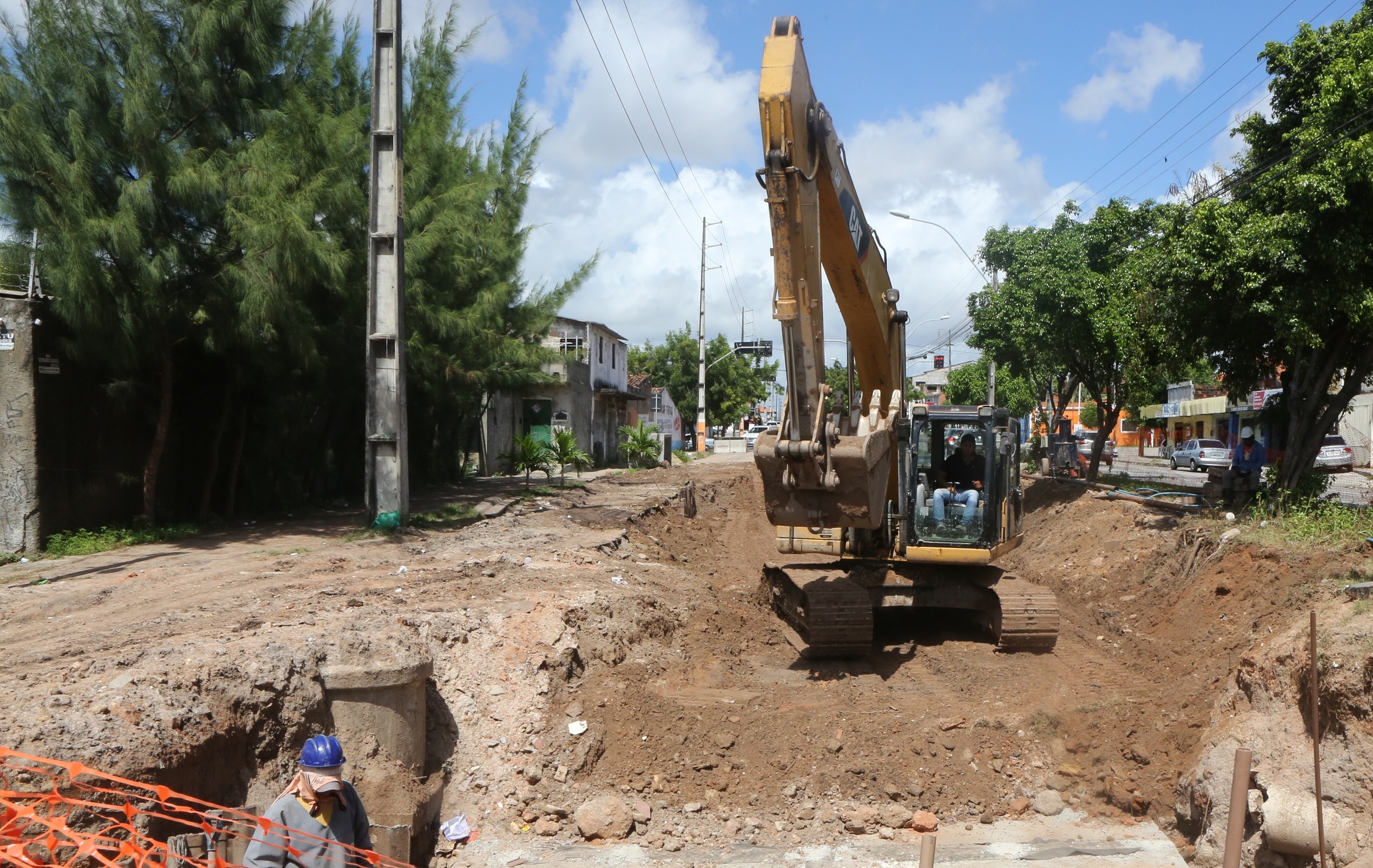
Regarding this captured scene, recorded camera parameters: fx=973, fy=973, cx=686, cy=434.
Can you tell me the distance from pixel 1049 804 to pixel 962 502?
353 cm

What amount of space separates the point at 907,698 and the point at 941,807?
172 cm

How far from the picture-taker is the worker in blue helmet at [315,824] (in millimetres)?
4512

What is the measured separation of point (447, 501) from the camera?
762 inches

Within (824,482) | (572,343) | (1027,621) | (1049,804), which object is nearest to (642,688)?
(824,482)

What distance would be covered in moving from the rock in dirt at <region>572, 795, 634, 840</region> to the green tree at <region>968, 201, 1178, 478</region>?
48.6 feet

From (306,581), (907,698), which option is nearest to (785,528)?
(907,698)

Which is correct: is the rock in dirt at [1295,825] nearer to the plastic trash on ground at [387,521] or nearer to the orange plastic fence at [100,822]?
the orange plastic fence at [100,822]

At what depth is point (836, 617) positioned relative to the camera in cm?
945

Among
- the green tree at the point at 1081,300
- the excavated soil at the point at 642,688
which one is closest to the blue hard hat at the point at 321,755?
the excavated soil at the point at 642,688

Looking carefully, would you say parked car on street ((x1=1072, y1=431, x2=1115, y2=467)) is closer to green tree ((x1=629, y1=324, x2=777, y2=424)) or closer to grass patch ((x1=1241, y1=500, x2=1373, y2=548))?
grass patch ((x1=1241, y1=500, x2=1373, y2=548))

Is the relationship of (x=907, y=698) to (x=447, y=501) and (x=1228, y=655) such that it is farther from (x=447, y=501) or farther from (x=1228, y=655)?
(x=447, y=501)

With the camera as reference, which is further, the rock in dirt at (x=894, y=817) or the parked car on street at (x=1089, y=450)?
the parked car on street at (x=1089, y=450)

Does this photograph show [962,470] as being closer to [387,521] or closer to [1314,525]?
[1314,525]

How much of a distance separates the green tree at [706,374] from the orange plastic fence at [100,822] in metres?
54.5
